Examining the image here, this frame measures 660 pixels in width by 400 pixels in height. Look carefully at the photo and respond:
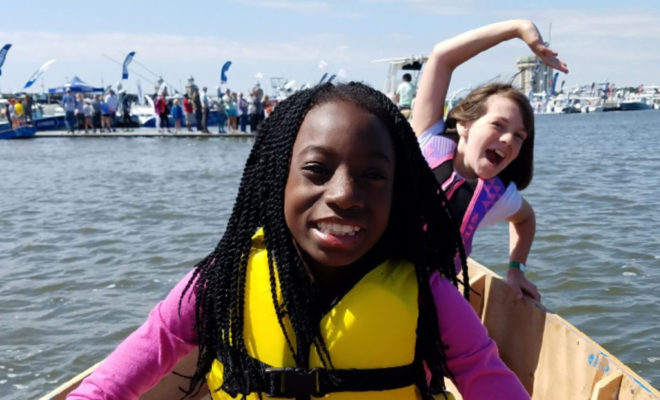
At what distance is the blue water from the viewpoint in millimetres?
5973

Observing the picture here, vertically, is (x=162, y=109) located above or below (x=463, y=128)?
below

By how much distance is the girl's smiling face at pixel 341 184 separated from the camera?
61.0 inches

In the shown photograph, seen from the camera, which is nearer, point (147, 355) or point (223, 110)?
point (147, 355)

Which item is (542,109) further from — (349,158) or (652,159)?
(349,158)

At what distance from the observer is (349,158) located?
1562 millimetres

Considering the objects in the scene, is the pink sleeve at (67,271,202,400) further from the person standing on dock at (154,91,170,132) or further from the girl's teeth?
the person standing on dock at (154,91,170,132)

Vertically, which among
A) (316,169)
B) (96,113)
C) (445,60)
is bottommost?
(96,113)

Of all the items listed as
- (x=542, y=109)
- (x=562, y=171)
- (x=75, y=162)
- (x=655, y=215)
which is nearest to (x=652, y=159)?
(x=562, y=171)

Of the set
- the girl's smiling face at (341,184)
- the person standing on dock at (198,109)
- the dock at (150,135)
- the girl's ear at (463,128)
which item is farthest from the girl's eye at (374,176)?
the person standing on dock at (198,109)

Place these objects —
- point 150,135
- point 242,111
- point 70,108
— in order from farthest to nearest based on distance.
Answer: point 242,111 → point 70,108 → point 150,135

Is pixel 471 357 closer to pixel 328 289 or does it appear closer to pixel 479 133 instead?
pixel 328 289

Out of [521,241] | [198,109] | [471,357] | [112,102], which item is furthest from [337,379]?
[112,102]

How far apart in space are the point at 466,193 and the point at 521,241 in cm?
71

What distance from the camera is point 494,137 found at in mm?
2924
